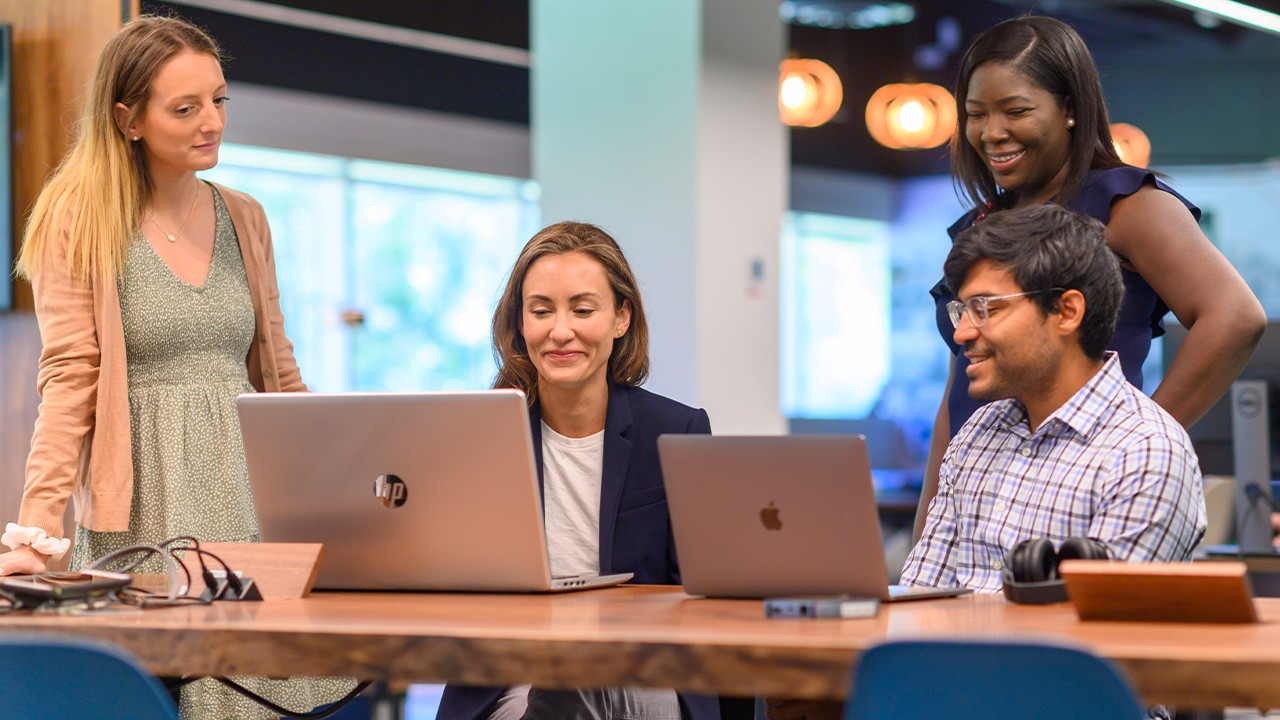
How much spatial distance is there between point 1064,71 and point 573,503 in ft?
3.59

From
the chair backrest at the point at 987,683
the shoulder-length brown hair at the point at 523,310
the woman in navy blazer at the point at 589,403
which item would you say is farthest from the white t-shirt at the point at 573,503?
the chair backrest at the point at 987,683

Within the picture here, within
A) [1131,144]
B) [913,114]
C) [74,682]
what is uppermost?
[913,114]

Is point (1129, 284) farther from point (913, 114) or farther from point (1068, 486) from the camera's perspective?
point (913, 114)

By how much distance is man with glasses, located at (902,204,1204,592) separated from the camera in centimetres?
202

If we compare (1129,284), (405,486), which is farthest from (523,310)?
(1129,284)

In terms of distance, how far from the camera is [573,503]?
2.45 metres

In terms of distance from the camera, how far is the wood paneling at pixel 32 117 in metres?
3.20

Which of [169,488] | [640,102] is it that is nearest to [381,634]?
[169,488]

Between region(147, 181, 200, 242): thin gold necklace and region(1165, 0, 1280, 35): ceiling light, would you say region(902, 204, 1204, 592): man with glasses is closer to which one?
region(147, 181, 200, 242): thin gold necklace

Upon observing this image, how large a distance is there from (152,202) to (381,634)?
1.34 meters

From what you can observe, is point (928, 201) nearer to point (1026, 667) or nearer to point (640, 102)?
point (640, 102)

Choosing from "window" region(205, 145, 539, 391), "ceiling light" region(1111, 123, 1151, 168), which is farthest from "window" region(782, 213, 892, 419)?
"ceiling light" region(1111, 123, 1151, 168)

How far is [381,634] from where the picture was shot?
164 centimetres

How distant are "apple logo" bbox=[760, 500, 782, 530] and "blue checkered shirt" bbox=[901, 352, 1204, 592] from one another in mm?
413
